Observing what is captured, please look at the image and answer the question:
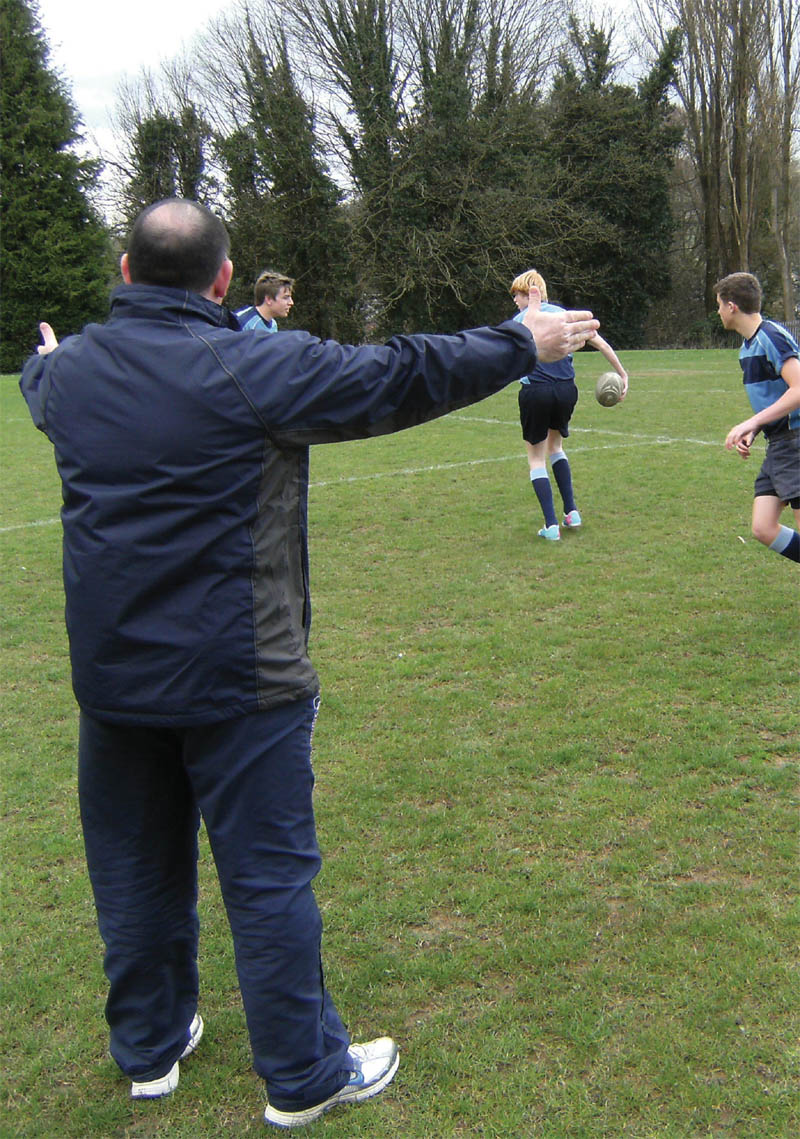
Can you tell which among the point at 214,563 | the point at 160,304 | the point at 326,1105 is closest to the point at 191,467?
the point at 214,563

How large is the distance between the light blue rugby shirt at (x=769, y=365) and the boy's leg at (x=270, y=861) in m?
4.28

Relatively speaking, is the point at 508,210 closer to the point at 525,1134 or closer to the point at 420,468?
the point at 420,468

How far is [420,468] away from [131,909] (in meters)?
9.92

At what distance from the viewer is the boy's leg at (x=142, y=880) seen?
240cm

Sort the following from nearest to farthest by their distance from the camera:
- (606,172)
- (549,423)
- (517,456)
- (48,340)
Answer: (48,340), (549,423), (517,456), (606,172)

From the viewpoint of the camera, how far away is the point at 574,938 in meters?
3.22

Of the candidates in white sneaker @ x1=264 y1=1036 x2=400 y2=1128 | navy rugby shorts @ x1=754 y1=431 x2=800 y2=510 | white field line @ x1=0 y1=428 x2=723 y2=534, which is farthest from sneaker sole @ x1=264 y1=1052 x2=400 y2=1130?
white field line @ x1=0 y1=428 x2=723 y2=534

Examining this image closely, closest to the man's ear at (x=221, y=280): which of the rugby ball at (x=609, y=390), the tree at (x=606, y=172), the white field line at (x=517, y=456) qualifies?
the rugby ball at (x=609, y=390)

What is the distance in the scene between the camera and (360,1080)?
260 cm

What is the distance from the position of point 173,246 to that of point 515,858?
2565 millimetres

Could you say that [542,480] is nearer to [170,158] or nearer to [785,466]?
[785,466]

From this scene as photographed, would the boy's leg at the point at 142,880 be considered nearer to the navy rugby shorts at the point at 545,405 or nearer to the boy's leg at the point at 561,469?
the navy rugby shorts at the point at 545,405

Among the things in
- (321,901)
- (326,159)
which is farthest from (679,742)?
(326,159)

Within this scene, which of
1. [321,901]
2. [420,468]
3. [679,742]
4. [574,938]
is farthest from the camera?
[420,468]
